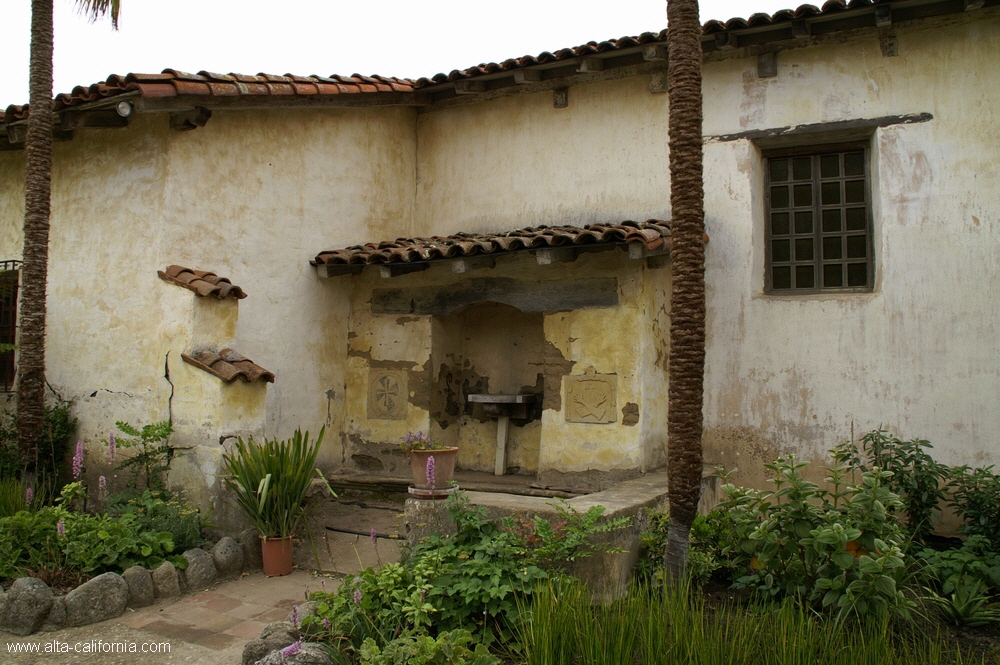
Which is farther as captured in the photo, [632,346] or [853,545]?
[632,346]

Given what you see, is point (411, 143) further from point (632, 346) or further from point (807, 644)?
point (807, 644)

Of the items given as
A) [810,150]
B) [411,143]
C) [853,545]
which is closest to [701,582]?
[853,545]

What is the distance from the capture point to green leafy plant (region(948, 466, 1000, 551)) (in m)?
5.79

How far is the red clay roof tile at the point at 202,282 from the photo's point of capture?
6.79 metres

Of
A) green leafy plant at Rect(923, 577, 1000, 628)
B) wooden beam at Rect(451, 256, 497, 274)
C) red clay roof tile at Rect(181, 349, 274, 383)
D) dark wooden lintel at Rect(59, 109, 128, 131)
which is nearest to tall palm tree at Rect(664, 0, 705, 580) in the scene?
green leafy plant at Rect(923, 577, 1000, 628)

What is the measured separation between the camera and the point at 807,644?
3596 millimetres

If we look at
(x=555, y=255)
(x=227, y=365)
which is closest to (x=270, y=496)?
(x=227, y=365)

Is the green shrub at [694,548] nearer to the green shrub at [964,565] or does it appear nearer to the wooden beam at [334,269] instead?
the green shrub at [964,565]

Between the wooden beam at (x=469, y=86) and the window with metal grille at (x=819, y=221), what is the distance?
323 centimetres

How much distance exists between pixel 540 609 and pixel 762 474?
425 cm

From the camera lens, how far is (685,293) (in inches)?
177

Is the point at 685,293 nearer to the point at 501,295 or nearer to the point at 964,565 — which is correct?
the point at 964,565

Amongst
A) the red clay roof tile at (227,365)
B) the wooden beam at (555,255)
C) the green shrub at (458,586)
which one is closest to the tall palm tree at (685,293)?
the green shrub at (458,586)

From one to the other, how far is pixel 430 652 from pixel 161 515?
11.4ft
